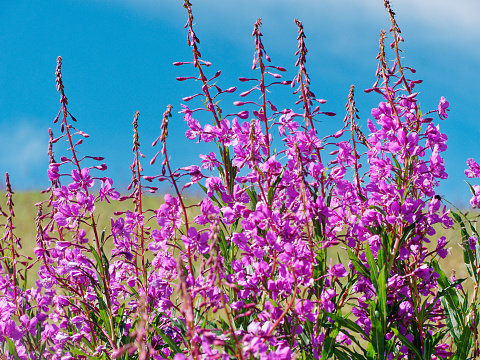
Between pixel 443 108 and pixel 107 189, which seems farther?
pixel 443 108

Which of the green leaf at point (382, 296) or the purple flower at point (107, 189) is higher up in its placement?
the purple flower at point (107, 189)

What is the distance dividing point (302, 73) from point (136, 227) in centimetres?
157

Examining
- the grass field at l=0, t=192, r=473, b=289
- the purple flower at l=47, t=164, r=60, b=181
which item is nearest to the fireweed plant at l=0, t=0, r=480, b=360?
the purple flower at l=47, t=164, r=60, b=181

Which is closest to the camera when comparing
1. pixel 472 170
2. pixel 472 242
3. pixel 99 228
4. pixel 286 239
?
pixel 286 239

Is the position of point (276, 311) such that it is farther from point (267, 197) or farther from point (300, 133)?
point (300, 133)

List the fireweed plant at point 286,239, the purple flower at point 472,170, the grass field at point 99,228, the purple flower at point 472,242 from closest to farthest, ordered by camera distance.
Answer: the fireweed plant at point 286,239
the purple flower at point 472,242
the purple flower at point 472,170
the grass field at point 99,228

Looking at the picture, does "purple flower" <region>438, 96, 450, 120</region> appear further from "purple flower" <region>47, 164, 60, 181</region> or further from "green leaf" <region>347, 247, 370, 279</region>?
"purple flower" <region>47, 164, 60, 181</region>

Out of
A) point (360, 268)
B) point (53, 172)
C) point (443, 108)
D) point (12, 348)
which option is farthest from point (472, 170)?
point (12, 348)

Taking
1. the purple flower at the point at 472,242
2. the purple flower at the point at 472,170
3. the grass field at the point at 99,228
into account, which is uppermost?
the grass field at the point at 99,228

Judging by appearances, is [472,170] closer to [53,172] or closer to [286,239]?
[286,239]

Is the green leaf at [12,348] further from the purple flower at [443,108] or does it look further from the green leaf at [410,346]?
the purple flower at [443,108]


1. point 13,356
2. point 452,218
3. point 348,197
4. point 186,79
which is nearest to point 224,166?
point 186,79

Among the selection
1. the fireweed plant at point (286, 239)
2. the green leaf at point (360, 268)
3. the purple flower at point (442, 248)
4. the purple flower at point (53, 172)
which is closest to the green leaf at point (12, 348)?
the fireweed plant at point (286, 239)

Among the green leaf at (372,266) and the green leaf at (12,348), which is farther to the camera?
the green leaf at (12,348)
